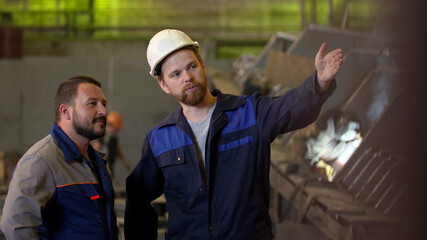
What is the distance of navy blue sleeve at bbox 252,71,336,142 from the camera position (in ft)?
5.82

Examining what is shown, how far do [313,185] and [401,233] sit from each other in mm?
2703

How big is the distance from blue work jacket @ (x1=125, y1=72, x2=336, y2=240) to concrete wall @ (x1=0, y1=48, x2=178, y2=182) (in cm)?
813

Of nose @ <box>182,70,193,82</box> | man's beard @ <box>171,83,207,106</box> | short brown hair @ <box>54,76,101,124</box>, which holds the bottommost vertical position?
short brown hair @ <box>54,76,101,124</box>

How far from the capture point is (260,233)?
2.02 m

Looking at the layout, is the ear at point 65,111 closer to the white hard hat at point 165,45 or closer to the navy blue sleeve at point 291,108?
the white hard hat at point 165,45

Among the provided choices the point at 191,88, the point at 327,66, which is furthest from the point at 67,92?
the point at 327,66

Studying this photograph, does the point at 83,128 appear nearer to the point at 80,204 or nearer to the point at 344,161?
the point at 80,204

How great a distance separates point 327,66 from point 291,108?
213mm

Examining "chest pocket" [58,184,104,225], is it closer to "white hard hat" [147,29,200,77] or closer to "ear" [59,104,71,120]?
"ear" [59,104,71,120]

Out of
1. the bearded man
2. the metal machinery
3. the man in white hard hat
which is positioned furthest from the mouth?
the metal machinery

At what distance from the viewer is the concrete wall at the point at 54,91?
10219mm

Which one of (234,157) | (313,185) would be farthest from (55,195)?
Answer: (313,185)

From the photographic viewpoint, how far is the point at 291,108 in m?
1.86

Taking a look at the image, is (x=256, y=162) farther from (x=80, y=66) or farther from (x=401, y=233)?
(x=80, y=66)
